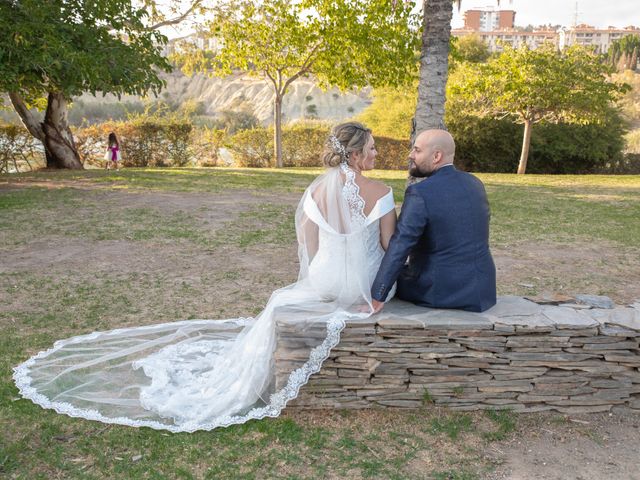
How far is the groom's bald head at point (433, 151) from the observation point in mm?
3939

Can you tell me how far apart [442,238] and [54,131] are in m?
19.2

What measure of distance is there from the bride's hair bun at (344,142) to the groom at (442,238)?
378mm

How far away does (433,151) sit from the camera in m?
3.95

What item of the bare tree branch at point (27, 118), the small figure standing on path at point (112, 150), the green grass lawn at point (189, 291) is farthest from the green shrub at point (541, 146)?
the bare tree branch at point (27, 118)

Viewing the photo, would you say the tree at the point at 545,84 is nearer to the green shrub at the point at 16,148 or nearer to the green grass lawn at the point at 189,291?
the green grass lawn at the point at 189,291

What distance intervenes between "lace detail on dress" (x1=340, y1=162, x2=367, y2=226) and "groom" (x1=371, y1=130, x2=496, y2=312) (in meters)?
0.32

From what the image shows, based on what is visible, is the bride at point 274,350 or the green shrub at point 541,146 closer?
the bride at point 274,350

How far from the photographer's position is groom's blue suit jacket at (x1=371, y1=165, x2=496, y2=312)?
Result: 12.5ft

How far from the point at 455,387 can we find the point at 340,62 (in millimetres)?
20665

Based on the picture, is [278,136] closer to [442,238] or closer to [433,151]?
[433,151]

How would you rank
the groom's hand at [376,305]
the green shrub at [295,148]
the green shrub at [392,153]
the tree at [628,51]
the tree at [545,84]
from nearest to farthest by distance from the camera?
the groom's hand at [376,305], the tree at [545,84], the green shrub at [295,148], the green shrub at [392,153], the tree at [628,51]

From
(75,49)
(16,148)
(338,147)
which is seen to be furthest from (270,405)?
(16,148)

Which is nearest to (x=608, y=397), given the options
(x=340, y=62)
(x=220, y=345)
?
(x=220, y=345)

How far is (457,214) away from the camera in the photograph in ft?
12.6
